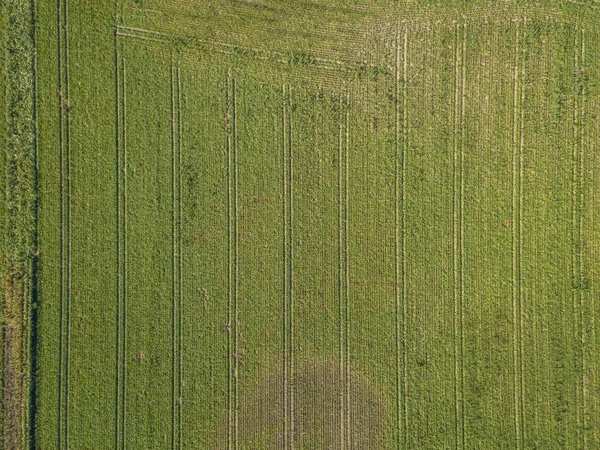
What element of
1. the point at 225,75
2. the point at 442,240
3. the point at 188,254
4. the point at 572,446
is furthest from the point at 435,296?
the point at 225,75

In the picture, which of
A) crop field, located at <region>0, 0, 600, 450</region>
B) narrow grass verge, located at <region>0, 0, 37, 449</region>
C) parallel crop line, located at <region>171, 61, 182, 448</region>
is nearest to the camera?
narrow grass verge, located at <region>0, 0, 37, 449</region>

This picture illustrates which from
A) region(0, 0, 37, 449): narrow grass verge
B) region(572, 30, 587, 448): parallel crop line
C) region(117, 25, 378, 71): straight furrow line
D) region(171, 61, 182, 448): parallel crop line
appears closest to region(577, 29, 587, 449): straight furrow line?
region(572, 30, 587, 448): parallel crop line

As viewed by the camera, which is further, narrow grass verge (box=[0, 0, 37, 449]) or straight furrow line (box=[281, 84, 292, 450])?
straight furrow line (box=[281, 84, 292, 450])

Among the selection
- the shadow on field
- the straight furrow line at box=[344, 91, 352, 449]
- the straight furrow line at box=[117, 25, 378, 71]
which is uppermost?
the straight furrow line at box=[117, 25, 378, 71]

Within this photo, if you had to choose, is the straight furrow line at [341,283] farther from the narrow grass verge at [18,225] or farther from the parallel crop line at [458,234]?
the narrow grass verge at [18,225]

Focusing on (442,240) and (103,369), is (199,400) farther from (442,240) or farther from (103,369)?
(442,240)

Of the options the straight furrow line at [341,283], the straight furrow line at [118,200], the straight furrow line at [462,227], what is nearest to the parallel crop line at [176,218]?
the straight furrow line at [118,200]

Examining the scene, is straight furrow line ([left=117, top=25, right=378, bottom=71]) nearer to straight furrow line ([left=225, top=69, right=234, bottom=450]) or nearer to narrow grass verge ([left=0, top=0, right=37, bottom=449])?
straight furrow line ([left=225, top=69, right=234, bottom=450])

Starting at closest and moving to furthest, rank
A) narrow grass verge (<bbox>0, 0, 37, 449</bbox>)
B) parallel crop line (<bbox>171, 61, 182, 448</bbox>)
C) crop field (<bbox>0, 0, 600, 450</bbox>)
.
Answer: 1. narrow grass verge (<bbox>0, 0, 37, 449</bbox>)
2. crop field (<bbox>0, 0, 600, 450</bbox>)
3. parallel crop line (<bbox>171, 61, 182, 448</bbox>)
